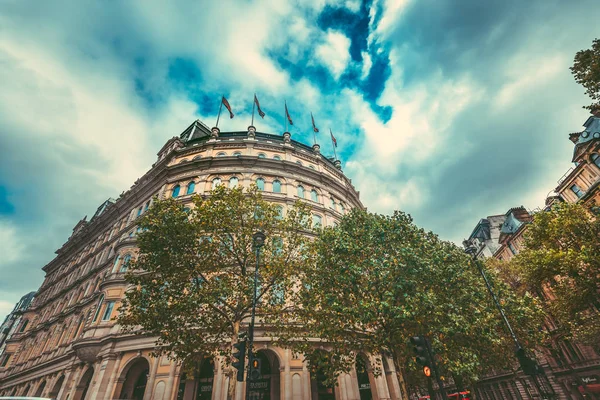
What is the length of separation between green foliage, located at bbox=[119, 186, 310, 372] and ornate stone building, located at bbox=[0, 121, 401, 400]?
4.72 meters

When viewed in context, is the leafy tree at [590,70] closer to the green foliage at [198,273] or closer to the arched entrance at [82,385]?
the green foliage at [198,273]

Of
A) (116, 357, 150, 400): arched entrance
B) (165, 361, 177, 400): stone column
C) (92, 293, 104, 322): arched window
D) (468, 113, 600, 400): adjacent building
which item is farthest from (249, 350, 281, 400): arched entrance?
(468, 113, 600, 400): adjacent building

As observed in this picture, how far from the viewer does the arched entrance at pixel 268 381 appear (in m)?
19.2

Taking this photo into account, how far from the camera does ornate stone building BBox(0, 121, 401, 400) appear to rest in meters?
18.9

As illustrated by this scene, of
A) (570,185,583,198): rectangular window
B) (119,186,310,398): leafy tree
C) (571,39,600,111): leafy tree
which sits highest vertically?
(570,185,583,198): rectangular window

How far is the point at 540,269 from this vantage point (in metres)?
21.4

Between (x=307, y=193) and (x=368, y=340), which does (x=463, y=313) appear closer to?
(x=368, y=340)

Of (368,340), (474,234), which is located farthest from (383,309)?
(474,234)

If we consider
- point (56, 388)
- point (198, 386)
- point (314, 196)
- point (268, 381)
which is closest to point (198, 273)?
point (198, 386)

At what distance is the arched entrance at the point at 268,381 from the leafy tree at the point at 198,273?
5221mm

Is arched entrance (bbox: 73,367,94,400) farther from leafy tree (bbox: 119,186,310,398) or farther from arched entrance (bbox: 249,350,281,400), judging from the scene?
arched entrance (bbox: 249,350,281,400)

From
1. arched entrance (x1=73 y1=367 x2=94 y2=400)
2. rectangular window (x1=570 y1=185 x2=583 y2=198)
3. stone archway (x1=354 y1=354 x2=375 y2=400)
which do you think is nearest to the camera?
stone archway (x1=354 y1=354 x2=375 y2=400)

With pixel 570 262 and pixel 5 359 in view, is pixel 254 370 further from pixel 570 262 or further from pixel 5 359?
pixel 5 359

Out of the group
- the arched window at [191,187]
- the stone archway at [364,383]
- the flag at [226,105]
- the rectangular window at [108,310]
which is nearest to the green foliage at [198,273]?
the rectangular window at [108,310]
